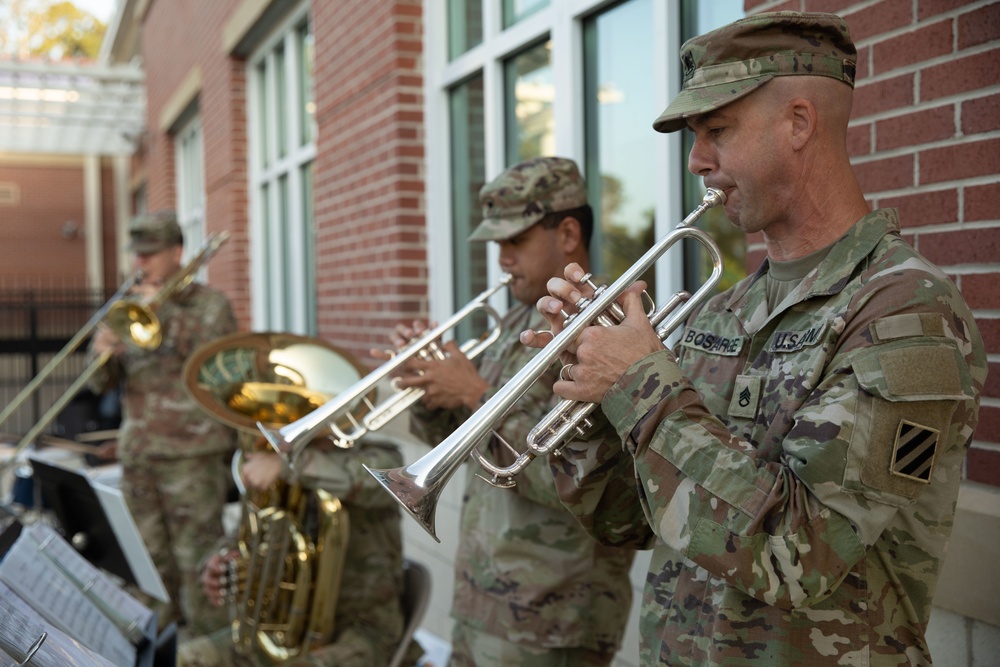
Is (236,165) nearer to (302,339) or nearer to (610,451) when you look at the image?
(302,339)

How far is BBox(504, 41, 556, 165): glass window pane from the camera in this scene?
398 centimetres

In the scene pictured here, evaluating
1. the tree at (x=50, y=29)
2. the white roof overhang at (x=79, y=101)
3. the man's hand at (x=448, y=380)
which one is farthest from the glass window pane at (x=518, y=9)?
the tree at (x=50, y=29)

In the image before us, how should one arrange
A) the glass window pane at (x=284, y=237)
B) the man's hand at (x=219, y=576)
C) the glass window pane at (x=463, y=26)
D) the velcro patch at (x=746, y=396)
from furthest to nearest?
the glass window pane at (x=284, y=237)
the glass window pane at (x=463, y=26)
the man's hand at (x=219, y=576)
the velcro patch at (x=746, y=396)

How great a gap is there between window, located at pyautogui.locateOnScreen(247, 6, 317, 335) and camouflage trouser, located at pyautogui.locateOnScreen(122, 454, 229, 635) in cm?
202

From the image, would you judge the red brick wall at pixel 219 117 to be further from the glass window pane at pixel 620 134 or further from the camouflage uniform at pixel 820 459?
the camouflage uniform at pixel 820 459

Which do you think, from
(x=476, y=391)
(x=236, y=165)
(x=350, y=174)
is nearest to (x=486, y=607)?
(x=476, y=391)

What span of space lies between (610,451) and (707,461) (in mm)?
392

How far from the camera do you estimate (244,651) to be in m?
3.21

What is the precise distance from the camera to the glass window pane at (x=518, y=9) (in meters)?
4.02

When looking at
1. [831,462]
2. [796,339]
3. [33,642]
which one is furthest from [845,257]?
[33,642]

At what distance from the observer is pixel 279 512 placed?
10.5 ft

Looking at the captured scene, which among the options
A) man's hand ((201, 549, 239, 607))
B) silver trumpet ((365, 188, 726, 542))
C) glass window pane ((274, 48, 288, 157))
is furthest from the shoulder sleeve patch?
glass window pane ((274, 48, 288, 157))

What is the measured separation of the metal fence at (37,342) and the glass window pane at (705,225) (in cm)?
1191

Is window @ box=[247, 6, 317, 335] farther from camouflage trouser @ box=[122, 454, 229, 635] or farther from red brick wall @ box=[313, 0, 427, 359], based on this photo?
camouflage trouser @ box=[122, 454, 229, 635]
